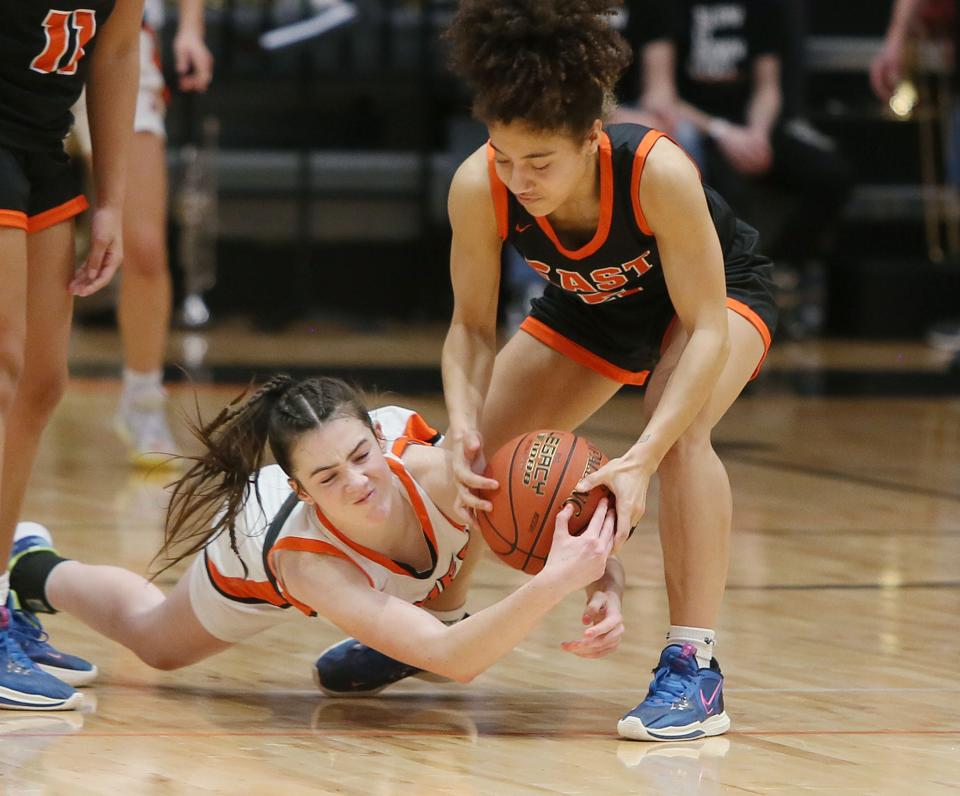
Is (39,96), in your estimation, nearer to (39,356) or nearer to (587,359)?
(39,356)

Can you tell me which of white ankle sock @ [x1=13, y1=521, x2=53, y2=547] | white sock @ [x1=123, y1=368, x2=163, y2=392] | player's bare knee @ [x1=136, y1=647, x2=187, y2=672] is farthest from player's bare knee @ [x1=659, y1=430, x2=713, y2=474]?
white sock @ [x1=123, y1=368, x2=163, y2=392]

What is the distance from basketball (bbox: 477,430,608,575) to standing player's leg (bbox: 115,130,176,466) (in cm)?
239

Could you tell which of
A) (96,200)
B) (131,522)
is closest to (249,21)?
(131,522)

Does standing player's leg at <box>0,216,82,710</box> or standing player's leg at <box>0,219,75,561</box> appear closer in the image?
standing player's leg at <box>0,216,82,710</box>

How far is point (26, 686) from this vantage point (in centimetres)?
286

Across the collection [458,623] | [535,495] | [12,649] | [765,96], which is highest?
[765,96]

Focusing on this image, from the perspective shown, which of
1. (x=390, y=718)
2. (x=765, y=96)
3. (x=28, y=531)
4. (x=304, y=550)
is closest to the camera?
(x=304, y=550)

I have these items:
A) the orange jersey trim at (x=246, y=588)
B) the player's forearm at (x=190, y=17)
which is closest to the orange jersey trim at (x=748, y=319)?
the orange jersey trim at (x=246, y=588)

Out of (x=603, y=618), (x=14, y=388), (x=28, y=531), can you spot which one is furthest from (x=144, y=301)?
(x=603, y=618)

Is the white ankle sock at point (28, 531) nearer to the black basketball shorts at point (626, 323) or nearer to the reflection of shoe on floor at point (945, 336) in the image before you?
the black basketball shorts at point (626, 323)

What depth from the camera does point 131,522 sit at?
4.55 metres

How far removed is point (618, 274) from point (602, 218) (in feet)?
0.47

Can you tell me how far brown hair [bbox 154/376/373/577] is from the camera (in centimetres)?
283

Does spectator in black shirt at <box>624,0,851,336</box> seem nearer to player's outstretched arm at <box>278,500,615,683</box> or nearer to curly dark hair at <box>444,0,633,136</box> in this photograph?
curly dark hair at <box>444,0,633,136</box>
